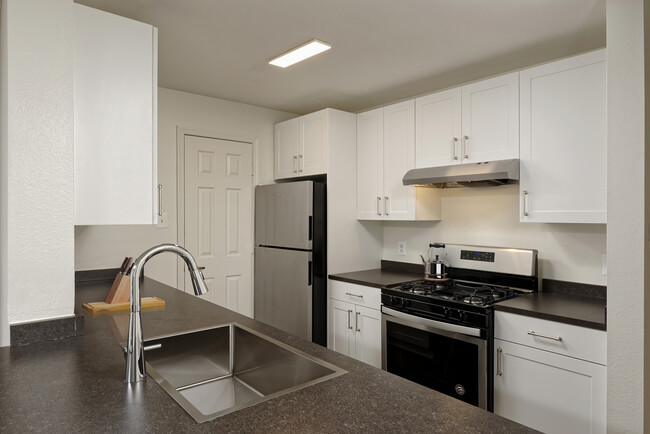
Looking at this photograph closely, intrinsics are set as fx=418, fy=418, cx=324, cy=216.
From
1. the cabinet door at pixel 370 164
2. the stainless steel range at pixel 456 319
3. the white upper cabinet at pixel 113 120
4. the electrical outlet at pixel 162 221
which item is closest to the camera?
the white upper cabinet at pixel 113 120

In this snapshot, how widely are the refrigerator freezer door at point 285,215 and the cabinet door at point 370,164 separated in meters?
0.48

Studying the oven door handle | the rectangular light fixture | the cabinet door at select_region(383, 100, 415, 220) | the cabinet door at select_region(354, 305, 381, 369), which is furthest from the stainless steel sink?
the cabinet door at select_region(383, 100, 415, 220)

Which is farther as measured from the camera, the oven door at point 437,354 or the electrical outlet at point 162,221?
the electrical outlet at point 162,221

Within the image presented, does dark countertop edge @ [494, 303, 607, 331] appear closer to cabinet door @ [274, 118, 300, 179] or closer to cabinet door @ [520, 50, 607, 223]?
cabinet door @ [520, 50, 607, 223]

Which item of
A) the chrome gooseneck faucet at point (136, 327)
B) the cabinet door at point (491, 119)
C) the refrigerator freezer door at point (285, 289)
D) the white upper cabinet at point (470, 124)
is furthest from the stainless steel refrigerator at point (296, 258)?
the chrome gooseneck faucet at point (136, 327)

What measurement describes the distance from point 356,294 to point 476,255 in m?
0.91

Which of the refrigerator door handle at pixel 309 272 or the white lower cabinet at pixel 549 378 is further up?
the refrigerator door handle at pixel 309 272

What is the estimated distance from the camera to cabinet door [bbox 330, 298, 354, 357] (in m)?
3.20

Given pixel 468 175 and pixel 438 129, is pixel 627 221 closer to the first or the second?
pixel 468 175

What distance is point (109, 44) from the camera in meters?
1.67

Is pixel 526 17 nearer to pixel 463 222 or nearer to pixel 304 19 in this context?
pixel 304 19

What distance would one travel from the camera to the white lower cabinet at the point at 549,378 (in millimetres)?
1975

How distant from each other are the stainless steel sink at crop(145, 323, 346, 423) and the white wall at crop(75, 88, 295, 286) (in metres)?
1.69

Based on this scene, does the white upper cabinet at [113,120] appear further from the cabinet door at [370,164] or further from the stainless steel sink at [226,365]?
the cabinet door at [370,164]
